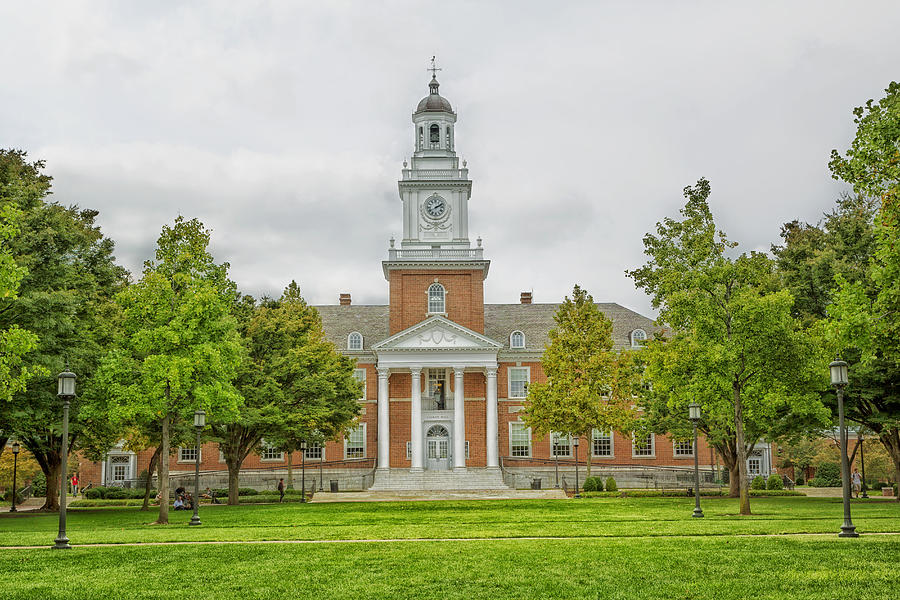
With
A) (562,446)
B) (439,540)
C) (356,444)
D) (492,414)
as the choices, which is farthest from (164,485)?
(562,446)

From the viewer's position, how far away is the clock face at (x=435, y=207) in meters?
58.2

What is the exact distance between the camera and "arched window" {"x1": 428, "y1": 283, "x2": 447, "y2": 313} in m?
57.2

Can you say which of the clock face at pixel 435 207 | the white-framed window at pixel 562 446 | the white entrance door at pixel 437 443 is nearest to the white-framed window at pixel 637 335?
the white-framed window at pixel 562 446

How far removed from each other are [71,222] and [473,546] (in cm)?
2405

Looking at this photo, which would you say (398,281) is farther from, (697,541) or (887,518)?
(697,541)

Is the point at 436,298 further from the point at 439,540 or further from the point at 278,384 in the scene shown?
the point at 439,540

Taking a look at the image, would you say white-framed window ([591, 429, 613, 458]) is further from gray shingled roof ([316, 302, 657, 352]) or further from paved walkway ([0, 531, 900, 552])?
paved walkway ([0, 531, 900, 552])

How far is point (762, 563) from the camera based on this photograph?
13172 mm

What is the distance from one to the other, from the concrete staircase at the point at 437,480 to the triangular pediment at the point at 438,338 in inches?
297

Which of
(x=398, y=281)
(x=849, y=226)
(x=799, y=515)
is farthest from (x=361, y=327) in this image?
(x=799, y=515)

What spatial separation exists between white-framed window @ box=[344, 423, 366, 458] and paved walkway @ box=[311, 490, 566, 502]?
1257cm

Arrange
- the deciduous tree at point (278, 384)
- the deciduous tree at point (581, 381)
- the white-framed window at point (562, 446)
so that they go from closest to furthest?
the deciduous tree at point (278, 384), the deciduous tree at point (581, 381), the white-framed window at point (562, 446)

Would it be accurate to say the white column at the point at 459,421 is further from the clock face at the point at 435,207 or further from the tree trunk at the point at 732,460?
the tree trunk at the point at 732,460

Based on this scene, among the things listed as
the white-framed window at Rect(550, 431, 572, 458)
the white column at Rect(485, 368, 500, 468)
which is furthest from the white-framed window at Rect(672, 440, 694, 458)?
the white column at Rect(485, 368, 500, 468)
